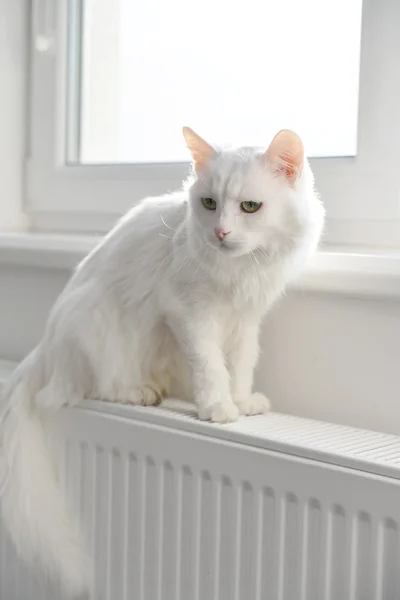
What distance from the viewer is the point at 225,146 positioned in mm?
1226

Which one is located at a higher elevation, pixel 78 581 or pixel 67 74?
pixel 67 74

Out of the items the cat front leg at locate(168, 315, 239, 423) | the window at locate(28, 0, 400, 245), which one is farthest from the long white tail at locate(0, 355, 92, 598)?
the window at locate(28, 0, 400, 245)

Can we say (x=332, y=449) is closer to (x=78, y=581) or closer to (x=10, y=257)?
(x=78, y=581)

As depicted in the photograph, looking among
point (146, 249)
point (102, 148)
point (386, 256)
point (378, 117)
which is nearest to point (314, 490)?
point (386, 256)

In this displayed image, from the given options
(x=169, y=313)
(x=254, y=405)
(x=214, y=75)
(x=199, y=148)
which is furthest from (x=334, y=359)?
(x=214, y=75)

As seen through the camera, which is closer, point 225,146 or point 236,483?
point 236,483

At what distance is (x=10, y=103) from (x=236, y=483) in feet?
3.61

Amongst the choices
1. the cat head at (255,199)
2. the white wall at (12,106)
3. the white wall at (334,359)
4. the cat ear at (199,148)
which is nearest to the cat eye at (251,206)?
the cat head at (255,199)

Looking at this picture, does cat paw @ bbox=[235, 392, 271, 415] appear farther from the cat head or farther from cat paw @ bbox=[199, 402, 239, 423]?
the cat head

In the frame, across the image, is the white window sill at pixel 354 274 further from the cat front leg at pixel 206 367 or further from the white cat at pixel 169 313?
the cat front leg at pixel 206 367

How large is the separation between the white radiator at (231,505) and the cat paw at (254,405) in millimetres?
28

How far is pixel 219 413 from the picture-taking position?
3.94 ft

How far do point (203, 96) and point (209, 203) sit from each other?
555 mm

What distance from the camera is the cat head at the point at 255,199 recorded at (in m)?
1.13
